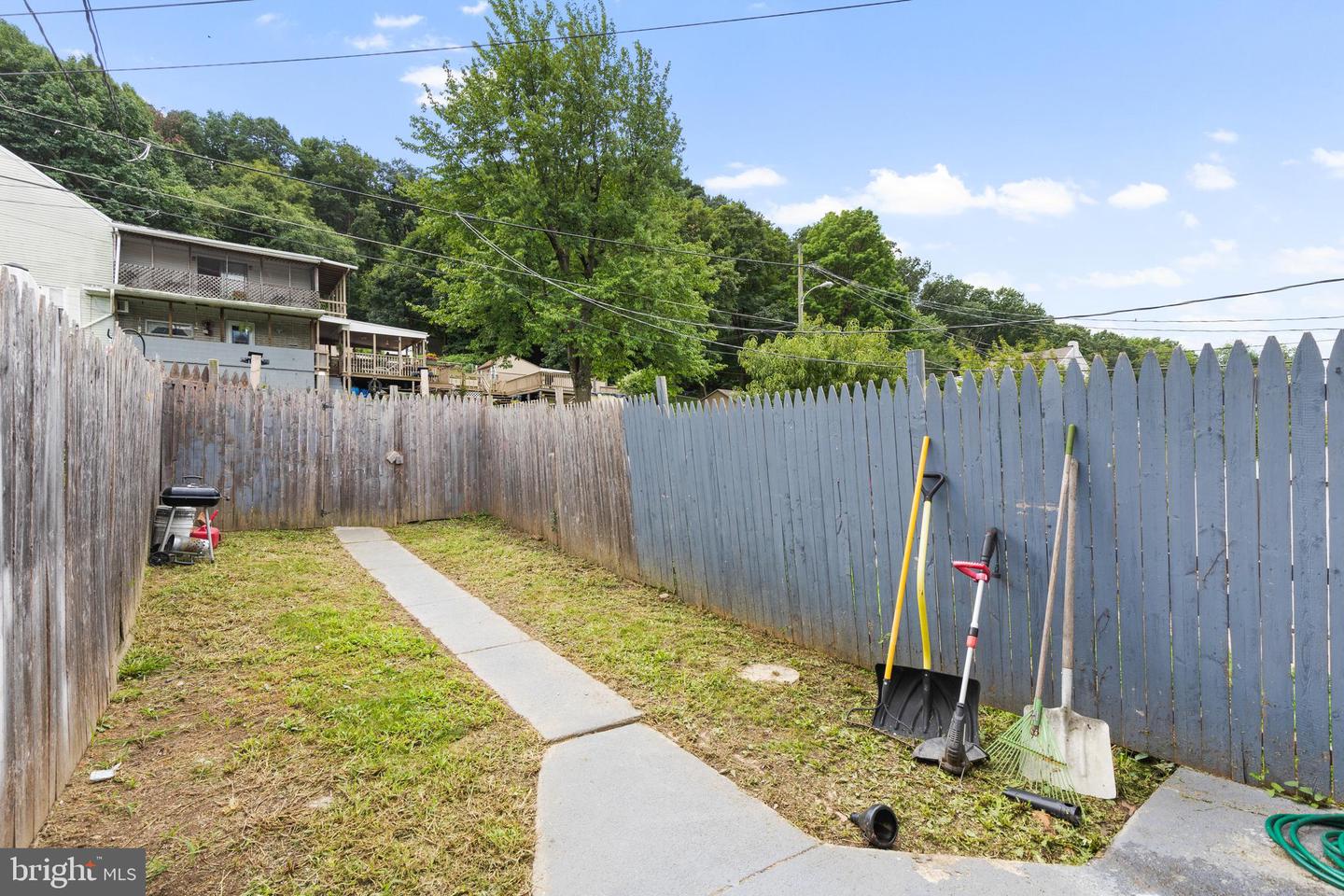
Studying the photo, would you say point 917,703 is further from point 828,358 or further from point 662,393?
point 828,358

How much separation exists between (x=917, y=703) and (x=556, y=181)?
54.3ft

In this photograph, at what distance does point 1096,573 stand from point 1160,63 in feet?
40.0

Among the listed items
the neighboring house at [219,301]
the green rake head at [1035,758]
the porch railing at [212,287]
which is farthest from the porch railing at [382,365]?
the green rake head at [1035,758]

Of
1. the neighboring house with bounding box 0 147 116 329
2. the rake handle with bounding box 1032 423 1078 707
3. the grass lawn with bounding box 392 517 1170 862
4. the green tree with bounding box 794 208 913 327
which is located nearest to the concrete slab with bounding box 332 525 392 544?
the grass lawn with bounding box 392 517 1170 862

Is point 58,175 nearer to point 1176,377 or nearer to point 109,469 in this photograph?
point 109,469

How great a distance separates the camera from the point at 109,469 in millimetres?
3561

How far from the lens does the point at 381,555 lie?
7121 mm

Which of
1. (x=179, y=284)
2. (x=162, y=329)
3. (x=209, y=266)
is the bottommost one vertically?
(x=162, y=329)

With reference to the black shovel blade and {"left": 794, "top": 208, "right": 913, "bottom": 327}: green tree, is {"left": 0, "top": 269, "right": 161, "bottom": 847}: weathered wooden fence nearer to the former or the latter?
the black shovel blade

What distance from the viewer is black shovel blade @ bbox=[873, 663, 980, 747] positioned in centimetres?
285

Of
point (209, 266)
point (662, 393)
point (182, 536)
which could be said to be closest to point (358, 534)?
point (182, 536)

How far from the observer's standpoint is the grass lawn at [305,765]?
1962 mm

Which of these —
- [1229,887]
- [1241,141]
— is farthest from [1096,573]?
[1241,141]

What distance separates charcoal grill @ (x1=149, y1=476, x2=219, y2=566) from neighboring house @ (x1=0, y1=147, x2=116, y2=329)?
2250cm
